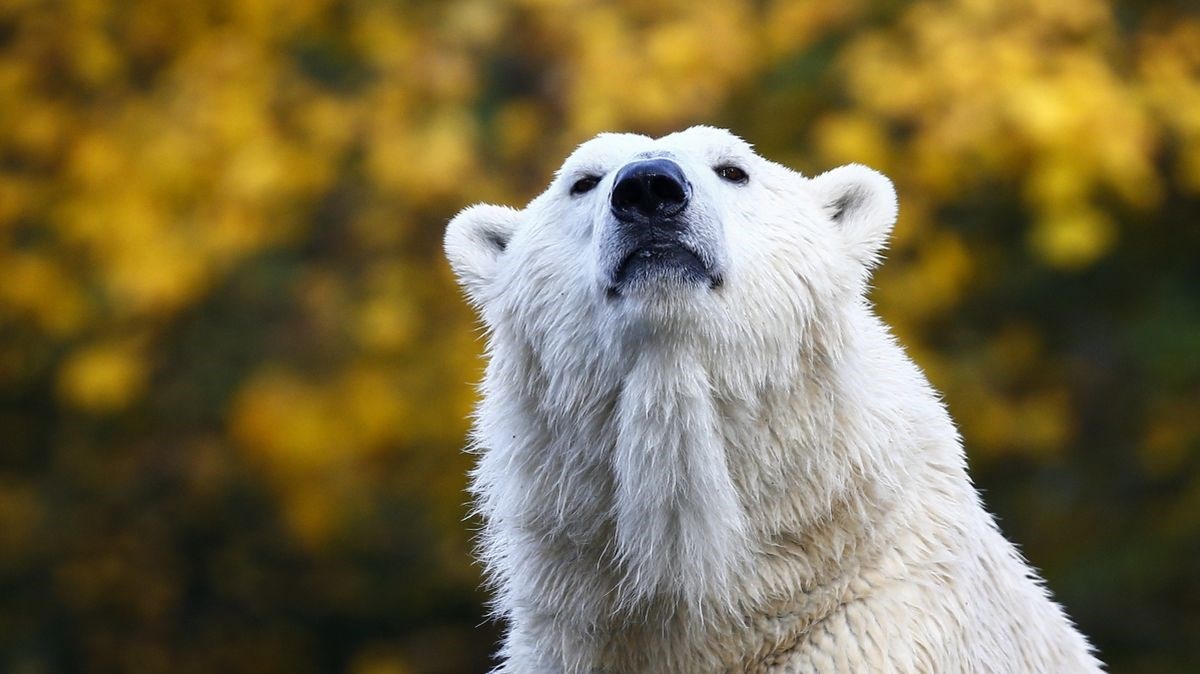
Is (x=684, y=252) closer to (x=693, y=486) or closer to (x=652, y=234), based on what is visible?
(x=652, y=234)

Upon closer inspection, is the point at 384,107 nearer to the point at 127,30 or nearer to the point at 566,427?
the point at 127,30

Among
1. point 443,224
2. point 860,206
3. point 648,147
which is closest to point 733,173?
point 648,147

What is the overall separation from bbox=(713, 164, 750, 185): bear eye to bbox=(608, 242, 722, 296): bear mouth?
1.62 ft

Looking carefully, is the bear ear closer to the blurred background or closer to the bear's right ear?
the bear's right ear

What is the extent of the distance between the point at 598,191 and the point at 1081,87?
5328 mm

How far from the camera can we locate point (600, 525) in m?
3.69

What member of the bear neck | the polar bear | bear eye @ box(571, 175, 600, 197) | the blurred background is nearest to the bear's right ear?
the polar bear

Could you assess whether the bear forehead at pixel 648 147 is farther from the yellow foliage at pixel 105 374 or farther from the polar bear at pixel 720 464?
the yellow foliage at pixel 105 374

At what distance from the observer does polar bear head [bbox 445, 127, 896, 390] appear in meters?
3.50

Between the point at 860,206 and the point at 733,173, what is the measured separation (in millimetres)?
435

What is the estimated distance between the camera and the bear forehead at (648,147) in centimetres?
385

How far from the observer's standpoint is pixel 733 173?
3920 mm

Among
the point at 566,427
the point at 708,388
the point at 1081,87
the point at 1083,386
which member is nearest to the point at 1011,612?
the point at 708,388

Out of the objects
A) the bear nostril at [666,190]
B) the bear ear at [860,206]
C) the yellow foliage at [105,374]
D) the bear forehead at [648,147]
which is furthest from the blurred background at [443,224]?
the bear nostril at [666,190]
